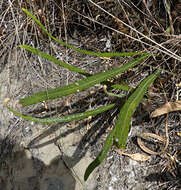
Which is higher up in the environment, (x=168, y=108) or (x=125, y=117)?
(x=125, y=117)

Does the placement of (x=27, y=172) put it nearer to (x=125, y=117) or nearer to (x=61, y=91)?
(x=61, y=91)

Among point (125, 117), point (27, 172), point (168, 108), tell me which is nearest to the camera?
point (125, 117)

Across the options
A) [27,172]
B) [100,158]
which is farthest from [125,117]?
[27,172]

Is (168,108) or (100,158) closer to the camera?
(100,158)

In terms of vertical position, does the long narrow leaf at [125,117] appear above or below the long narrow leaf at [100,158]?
above

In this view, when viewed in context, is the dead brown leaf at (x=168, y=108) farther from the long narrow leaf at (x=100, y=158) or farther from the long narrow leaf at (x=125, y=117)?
the long narrow leaf at (x=100, y=158)

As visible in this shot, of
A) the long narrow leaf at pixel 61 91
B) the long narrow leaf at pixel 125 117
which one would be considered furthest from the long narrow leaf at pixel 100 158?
the long narrow leaf at pixel 61 91

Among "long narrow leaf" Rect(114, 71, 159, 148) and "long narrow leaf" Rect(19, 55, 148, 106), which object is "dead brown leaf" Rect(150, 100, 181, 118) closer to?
"long narrow leaf" Rect(114, 71, 159, 148)

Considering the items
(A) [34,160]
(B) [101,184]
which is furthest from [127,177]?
(A) [34,160]

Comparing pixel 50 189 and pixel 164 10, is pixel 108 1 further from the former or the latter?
pixel 50 189
